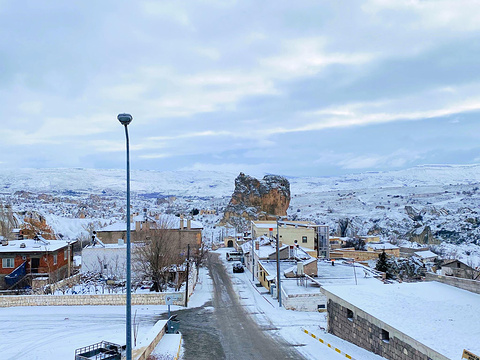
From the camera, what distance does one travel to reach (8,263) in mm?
45156

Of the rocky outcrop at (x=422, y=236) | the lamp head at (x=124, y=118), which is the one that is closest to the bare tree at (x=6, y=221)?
the lamp head at (x=124, y=118)

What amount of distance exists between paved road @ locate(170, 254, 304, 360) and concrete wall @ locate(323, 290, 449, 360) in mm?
2694

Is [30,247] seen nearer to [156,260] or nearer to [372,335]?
[156,260]

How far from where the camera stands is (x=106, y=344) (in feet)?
58.1

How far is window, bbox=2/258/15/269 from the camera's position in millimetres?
45062

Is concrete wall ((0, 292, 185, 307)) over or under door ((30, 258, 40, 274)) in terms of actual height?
under

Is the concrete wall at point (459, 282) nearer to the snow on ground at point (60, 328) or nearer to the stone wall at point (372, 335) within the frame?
the stone wall at point (372, 335)

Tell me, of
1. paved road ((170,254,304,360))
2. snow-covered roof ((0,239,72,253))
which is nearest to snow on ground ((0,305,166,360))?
paved road ((170,254,304,360))

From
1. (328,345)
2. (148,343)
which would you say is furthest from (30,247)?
(328,345)

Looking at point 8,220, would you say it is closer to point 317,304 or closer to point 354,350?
point 317,304

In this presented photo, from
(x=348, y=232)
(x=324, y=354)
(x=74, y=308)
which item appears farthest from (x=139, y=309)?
(x=348, y=232)

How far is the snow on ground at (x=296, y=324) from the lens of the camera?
714 inches

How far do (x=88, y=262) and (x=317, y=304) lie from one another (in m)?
28.0

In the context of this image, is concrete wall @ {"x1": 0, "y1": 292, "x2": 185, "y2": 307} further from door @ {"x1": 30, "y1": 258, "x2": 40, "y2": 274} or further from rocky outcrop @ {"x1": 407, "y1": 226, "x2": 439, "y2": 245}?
rocky outcrop @ {"x1": 407, "y1": 226, "x2": 439, "y2": 245}
